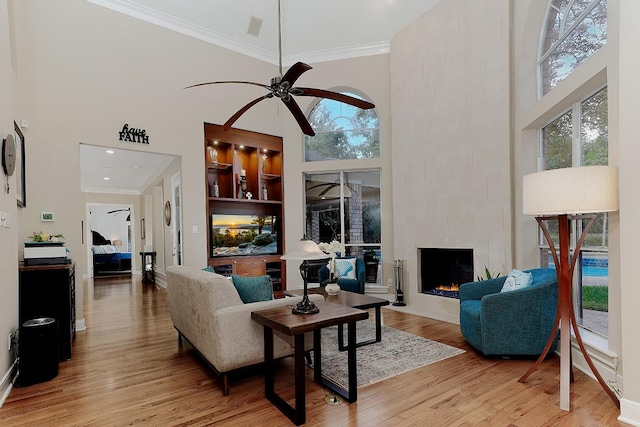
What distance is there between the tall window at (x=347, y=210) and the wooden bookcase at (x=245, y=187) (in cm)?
64

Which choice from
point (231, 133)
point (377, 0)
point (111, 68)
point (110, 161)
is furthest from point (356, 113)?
point (110, 161)

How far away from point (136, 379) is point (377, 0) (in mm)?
5674

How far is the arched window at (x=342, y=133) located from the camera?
6.38m

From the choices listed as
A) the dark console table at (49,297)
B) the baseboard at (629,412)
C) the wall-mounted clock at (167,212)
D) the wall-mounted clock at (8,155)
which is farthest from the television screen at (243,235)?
the baseboard at (629,412)

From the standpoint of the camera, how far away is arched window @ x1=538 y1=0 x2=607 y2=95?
3.13m

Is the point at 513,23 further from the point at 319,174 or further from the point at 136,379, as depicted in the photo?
the point at 136,379

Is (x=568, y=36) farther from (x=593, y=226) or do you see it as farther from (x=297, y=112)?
(x=297, y=112)

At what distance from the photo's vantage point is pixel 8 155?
9.42 feet

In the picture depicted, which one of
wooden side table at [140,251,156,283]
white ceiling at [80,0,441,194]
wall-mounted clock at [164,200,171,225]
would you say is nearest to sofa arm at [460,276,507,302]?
white ceiling at [80,0,441,194]

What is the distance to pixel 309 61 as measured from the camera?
6512 mm

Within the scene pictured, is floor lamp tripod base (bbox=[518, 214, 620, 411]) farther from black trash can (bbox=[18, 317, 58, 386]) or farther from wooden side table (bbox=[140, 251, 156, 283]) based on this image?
wooden side table (bbox=[140, 251, 156, 283])

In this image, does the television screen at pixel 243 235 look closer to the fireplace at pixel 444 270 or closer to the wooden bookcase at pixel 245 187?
the wooden bookcase at pixel 245 187

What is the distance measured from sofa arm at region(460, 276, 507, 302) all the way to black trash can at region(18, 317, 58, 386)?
13.2 ft

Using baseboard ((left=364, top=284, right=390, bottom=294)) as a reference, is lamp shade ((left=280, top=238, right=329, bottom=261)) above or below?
above
